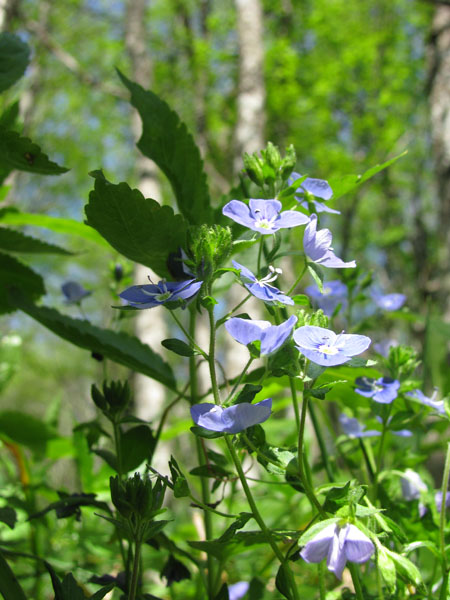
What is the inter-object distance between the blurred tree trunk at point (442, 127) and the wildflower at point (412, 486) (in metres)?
2.76

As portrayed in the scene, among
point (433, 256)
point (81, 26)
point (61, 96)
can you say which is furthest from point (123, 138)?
point (433, 256)

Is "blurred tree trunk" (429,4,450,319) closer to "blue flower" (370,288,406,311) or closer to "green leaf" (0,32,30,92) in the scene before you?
"blue flower" (370,288,406,311)

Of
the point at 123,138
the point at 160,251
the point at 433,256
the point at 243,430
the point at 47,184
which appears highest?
the point at 123,138

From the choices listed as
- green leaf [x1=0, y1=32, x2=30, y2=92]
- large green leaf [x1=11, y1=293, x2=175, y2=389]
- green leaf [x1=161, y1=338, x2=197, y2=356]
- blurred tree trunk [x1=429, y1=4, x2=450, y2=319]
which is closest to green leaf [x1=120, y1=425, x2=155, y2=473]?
large green leaf [x1=11, y1=293, x2=175, y2=389]

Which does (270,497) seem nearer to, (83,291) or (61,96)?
(83,291)

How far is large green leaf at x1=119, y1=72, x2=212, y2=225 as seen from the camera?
1.99 ft

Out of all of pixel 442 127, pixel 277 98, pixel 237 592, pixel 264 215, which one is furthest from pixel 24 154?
→ pixel 277 98

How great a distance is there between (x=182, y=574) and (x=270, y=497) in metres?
0.41

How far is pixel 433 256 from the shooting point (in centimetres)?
1001

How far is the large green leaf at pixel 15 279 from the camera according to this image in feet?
2.33

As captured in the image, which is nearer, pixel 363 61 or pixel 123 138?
pixel 363 61

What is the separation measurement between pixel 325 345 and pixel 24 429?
585mm

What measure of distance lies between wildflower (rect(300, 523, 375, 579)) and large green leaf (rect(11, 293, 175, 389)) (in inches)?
11.6

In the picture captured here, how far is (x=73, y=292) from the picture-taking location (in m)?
0.79
